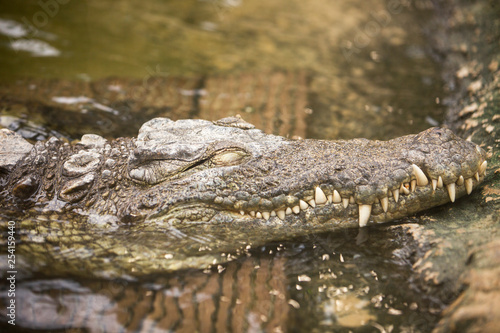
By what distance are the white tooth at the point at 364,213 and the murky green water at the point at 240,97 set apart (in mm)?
165

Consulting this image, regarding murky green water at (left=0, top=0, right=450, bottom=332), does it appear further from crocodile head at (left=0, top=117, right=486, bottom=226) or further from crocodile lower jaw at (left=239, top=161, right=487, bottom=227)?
crocodile head at (left=0, top=117, right=486, bottom=226)

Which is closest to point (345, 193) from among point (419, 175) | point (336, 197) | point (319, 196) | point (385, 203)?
point (336, 197)

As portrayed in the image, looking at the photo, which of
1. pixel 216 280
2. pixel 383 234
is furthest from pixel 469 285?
pixel 216 280

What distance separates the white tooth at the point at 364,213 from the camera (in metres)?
2.95

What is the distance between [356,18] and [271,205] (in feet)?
20.7

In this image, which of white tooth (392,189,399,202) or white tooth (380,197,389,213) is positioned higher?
white tooth (392,189,399,202)

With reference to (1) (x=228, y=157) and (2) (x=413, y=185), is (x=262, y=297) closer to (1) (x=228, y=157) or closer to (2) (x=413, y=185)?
(1) (x=228, y=157)

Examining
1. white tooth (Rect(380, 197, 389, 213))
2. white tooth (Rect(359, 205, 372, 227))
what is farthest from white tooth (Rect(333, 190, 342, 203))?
white tooth (Rect(380, 197, 389, 213))

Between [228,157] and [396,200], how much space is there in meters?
1.33

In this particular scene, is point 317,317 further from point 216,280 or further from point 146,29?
point 146,29

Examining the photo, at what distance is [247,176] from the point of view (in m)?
3.08

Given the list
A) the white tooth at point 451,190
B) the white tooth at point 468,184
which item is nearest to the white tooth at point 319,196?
the white tooth at point 451,190

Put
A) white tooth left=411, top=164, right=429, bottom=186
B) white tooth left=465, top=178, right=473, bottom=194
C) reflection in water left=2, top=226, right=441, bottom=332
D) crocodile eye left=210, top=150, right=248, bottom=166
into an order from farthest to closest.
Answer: crocodile eye left=210, top=150, right=248, bottom=166, white tooth left=465, top=178, right=473, bottom=194, white tooth left=411, top=164, right=429, bottom=186, reflection in water left=2, top=226, right=441, bottom=332

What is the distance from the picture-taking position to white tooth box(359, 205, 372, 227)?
9.66ft
